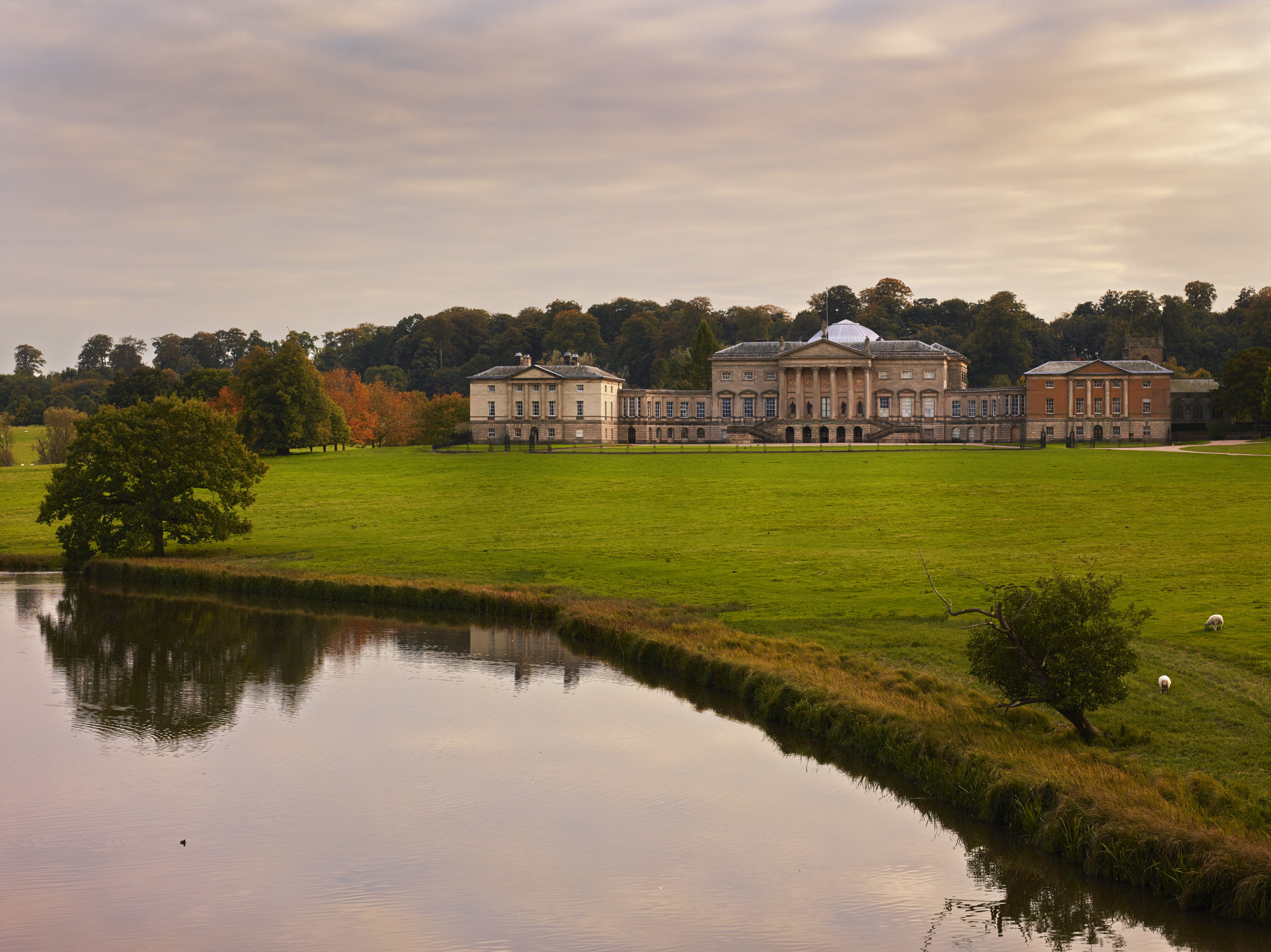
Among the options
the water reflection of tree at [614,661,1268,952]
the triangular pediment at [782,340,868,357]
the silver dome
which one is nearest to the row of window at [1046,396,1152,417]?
the triangular pediment at [782,340,868,357]

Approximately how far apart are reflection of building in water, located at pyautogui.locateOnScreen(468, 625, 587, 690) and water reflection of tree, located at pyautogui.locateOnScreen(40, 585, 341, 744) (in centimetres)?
331

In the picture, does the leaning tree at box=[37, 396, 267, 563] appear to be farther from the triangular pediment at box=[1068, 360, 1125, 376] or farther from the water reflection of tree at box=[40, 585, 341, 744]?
the triangular pediment at box=[1068, 360, 1125, 376]

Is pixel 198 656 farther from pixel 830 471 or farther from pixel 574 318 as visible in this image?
pixel 574 318

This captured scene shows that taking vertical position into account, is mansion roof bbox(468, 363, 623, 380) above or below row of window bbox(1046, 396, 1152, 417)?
above

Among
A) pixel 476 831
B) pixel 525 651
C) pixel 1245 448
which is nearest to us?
pixel 476 831

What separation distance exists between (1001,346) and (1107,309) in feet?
88.1

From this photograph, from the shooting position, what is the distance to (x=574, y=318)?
145 metres

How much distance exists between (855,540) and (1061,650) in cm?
2223

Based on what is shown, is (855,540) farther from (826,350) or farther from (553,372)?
(553,372)

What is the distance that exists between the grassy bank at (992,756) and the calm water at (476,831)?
1.17ft

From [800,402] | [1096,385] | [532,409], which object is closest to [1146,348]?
[1096,385]

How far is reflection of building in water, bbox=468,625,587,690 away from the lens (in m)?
23.7

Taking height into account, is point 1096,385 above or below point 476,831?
above

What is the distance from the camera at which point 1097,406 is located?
10050 cm
